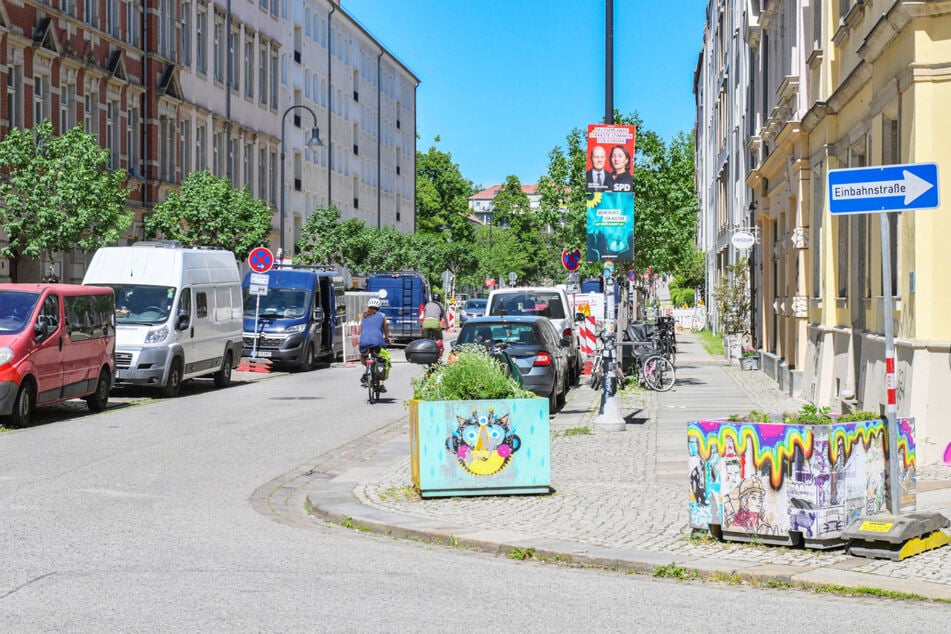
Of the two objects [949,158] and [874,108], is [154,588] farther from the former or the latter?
[874,108]

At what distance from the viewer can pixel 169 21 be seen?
4925 centimetres

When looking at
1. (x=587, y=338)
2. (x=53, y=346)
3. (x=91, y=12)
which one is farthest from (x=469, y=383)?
(x=91, y=12)

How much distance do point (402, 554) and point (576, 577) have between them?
1339 millimetres

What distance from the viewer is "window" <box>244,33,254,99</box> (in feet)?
197

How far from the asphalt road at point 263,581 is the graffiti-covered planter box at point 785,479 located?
46.9 inches

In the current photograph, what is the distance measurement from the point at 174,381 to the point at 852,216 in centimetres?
1227

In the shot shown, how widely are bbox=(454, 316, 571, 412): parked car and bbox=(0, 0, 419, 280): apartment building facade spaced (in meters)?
18.8

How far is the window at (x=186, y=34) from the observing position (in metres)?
51.1

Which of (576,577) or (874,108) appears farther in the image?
(874,108)

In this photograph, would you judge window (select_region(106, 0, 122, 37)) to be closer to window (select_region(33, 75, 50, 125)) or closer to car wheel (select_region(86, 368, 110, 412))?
window (select_region(33, 75, 50, 125))

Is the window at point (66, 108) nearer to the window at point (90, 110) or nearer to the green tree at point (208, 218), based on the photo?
the window at point (90, 110)

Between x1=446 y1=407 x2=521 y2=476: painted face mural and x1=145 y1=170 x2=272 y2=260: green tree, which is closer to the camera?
x1=446 y1=407 x2=521 y2=476: painted face mural

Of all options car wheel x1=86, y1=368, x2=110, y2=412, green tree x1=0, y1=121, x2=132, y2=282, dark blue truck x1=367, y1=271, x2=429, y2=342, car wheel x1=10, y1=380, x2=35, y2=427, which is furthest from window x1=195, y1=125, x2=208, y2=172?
car wheel x1=10, y1=380, x2=35, y2=427

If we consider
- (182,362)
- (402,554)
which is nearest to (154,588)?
(402,554)
